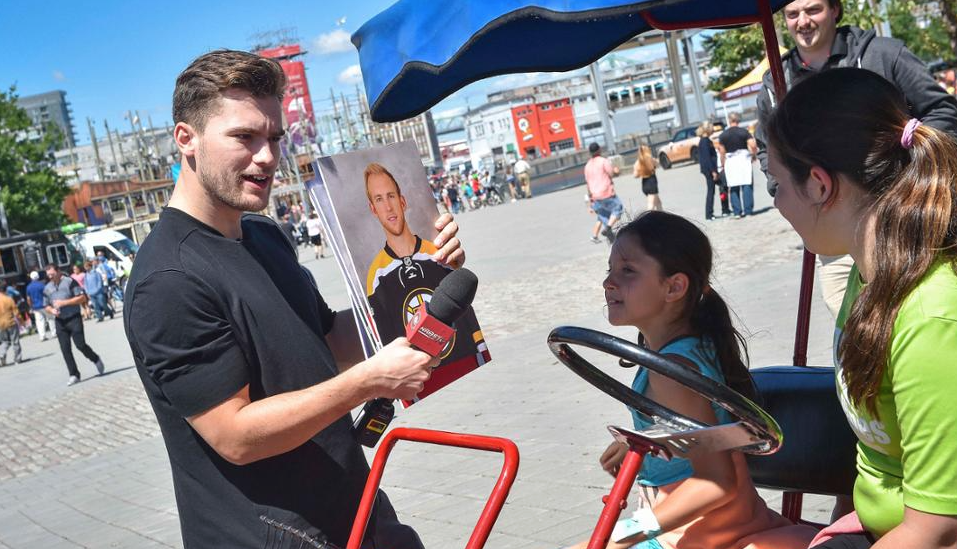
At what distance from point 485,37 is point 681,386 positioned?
1.04 meters

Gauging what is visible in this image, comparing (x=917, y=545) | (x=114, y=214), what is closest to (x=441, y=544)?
(x=917, y=545)

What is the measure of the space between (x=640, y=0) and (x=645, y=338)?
3.56 ft

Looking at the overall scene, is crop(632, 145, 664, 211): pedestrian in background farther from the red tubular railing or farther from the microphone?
the red tubular railing

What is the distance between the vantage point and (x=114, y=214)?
388 ft

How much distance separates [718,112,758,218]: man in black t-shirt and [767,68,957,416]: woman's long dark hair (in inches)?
626

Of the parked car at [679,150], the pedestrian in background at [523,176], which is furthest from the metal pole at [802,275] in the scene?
the pedestrian in background at [523,176]

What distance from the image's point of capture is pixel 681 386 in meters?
2.44

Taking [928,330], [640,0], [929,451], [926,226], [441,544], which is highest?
[640,0]

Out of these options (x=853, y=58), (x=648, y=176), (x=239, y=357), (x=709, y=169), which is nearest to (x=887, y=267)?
(x=239, y=357)

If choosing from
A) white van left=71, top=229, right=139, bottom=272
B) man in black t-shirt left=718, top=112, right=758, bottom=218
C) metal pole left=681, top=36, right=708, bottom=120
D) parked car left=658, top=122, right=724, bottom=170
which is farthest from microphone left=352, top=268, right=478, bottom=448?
white van left=71, top=229, right=139, bottom=272

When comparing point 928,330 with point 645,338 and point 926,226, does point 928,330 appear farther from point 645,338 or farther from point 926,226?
point 645,338

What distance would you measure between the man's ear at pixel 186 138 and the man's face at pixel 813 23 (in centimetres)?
259

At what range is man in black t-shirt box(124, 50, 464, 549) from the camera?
7.23ft

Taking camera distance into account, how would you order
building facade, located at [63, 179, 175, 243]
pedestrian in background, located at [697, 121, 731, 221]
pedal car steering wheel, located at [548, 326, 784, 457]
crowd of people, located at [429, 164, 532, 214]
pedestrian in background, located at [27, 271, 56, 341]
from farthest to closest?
building facade, located at [63, 179, 175, 243], crowd of people, located at [429, 164, 532, 214], pedestrian in background, located at [27, 271, 56, 341], pedestrian in background, located at [697, 121, 731, 221], pedal car steering wheel, located at [548, 326, 784, 457]
